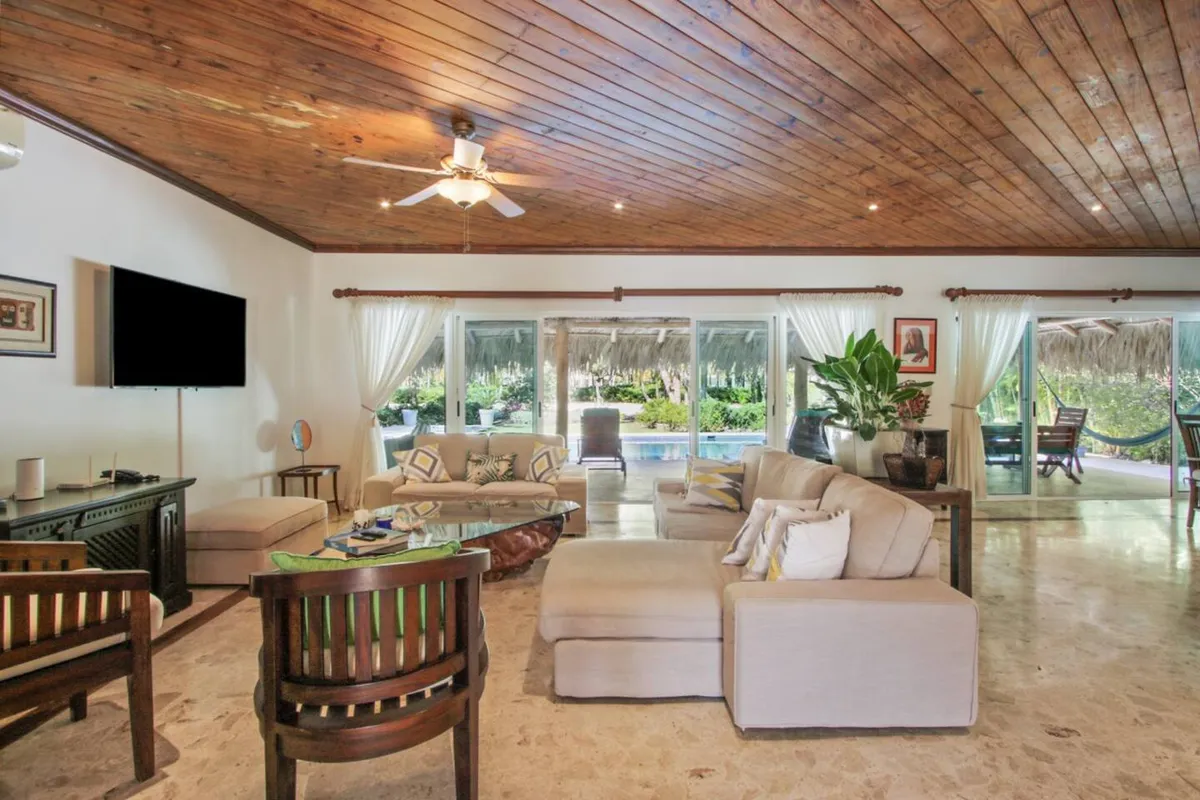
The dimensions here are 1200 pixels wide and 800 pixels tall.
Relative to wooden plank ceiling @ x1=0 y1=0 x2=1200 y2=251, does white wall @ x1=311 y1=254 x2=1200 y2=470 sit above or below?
below

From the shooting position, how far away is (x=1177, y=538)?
14.5 feet

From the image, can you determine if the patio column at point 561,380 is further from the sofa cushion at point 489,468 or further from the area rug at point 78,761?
the area rug at point 78,761

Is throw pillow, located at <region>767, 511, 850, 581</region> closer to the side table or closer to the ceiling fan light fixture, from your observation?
the ceiling fan light fixture

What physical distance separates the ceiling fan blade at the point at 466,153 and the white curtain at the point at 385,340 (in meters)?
2.82

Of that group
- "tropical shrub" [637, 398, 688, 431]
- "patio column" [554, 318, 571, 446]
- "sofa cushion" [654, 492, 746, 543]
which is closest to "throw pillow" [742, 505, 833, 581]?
"sofa cushion" [654, 492, 746, 543]

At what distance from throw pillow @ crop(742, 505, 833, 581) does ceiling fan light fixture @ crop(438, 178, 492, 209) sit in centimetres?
213

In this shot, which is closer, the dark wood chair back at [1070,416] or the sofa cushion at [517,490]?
the sofa cushion at [517,490]

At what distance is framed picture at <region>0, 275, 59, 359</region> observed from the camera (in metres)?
2.70

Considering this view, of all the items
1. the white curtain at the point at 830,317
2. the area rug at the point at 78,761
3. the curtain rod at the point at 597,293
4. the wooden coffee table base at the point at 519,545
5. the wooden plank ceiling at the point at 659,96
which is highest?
the wooden plank ceiling at the point at 659,96

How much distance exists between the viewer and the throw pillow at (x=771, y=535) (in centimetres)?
222

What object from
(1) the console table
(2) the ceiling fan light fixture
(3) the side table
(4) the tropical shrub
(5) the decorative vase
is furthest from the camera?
(4) the tropical shrub

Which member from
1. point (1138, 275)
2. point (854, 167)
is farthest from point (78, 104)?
point (1138, 275)

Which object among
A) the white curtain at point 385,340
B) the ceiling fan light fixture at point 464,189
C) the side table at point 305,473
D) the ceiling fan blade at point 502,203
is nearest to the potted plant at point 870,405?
the ceiling fan blade at point 502,203

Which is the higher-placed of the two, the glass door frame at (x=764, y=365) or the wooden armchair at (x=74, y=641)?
the glass door frame at (x=764, y=365)
